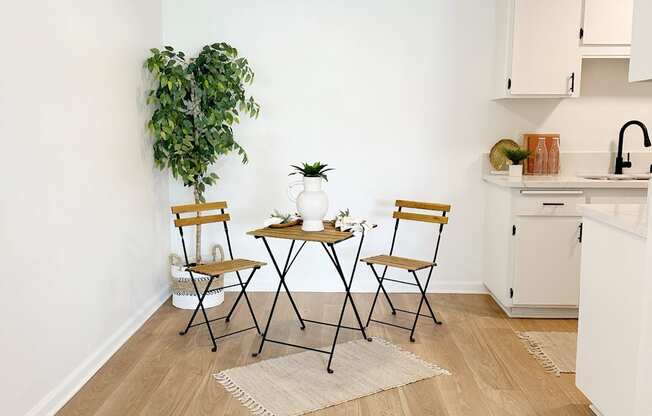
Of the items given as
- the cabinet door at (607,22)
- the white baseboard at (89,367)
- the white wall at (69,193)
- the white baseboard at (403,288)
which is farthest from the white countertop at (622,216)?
the white baseboard at (89,367)

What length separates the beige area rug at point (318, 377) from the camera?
3.05 metres

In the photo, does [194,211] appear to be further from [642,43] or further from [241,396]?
[642,43]

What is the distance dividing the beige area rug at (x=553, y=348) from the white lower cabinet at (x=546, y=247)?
13.2 inches

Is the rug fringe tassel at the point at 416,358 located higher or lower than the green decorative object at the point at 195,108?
A: lower

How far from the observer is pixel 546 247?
170 inches

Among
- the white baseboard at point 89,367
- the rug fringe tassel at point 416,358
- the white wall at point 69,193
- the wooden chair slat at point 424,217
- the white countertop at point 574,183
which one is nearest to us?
the white wall at point 69,193

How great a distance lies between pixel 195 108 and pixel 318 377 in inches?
91.6

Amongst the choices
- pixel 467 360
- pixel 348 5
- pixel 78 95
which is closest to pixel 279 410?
pixel 467 360

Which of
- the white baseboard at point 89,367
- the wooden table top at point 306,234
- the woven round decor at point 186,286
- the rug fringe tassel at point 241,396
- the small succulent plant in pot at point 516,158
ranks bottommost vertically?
the rug fringe tassel at point 241,396

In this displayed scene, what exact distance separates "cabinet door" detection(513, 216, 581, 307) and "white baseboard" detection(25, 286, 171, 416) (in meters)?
2.62

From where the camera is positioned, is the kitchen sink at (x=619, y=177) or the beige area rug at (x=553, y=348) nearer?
the beige area rug at (x=553, y=348)

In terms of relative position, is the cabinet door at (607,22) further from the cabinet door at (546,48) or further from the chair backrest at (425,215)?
the chair backrest at (425,215)

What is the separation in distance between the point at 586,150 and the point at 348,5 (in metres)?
2.20

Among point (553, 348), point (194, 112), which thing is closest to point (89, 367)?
point (194, 112)
